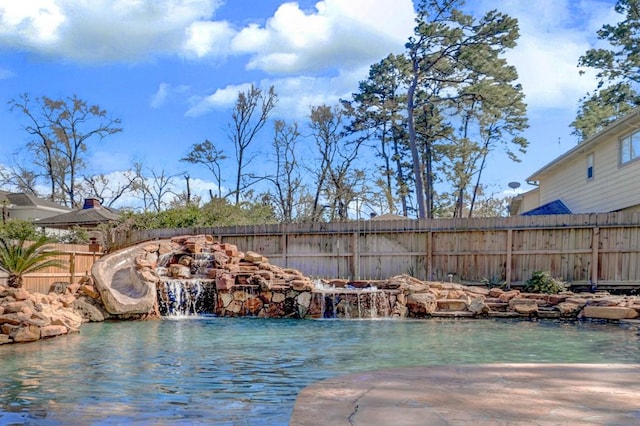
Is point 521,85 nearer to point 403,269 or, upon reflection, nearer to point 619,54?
point 619,54

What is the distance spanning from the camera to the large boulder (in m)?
10.2

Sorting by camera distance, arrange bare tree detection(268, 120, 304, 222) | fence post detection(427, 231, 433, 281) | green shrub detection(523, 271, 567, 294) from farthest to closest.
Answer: bare tree detection(268, 120, 304, 222) < fence post detection(427, 231, 433, 281) < green shrub detection(523, 271, 567, 294)

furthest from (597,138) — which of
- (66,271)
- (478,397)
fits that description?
(66,271)

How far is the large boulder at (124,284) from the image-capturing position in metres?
10.2

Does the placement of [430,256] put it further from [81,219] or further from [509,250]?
[81,219]

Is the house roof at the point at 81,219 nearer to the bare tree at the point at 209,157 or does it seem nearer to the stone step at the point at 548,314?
the bare tree at the point at 209,157

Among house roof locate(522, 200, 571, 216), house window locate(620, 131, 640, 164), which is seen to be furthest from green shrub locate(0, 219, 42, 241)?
house window locate(620, 131, 640, 164)

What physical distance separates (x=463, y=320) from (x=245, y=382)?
6222 millimetres

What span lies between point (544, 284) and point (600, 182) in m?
4.51

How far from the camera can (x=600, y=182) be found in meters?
14.1

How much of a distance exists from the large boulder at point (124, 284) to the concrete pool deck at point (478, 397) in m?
7.48

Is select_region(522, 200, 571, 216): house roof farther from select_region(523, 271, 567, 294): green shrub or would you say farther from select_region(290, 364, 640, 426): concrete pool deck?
select_region(290, 364, 640, 426): concrete pool deck

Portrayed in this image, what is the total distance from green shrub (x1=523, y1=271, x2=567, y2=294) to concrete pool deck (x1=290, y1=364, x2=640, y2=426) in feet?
25.0

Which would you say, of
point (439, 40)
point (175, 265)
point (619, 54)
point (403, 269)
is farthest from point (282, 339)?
point (619, 54)
